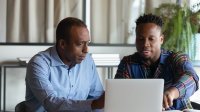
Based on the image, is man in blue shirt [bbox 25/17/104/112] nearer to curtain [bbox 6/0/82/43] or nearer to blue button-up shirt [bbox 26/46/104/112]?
blue button-up shirt [bbox 26/46/104/112]

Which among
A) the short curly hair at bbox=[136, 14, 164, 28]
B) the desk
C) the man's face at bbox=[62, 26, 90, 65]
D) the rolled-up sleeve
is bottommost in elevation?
the desk

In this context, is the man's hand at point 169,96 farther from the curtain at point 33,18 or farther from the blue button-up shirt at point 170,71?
the curtain at point 33,18

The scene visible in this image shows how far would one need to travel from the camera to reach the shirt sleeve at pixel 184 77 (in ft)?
5.52

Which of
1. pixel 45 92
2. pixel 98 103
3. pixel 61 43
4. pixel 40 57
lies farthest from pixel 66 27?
pixel 98 103

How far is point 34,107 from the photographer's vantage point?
5.86 feet

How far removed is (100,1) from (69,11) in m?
0.41

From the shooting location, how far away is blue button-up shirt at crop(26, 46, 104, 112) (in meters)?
1.59

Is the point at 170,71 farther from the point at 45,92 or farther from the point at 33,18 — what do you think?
the point at 33,18

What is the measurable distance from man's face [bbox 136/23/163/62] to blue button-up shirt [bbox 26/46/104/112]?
1.23ft

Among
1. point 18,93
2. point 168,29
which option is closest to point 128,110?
point 168,29

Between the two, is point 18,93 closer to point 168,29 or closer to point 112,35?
point 112,35

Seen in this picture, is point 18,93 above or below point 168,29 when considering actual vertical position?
below

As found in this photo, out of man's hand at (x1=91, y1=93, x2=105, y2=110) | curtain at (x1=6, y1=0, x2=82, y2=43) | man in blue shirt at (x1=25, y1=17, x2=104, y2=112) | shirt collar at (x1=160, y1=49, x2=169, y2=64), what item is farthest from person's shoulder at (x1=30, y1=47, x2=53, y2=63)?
curtain at (x1=6, y1=0, x2=82, y2=43)

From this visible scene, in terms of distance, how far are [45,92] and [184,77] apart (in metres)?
0.71
